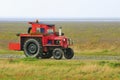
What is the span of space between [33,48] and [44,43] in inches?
42.4

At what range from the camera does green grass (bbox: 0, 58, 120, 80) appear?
2162cm

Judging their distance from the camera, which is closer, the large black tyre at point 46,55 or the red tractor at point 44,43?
the red tractor at point 44,43

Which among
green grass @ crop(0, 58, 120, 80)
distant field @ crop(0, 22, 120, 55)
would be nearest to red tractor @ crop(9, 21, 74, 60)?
green grass @ crop(0, 58, 120, 80)

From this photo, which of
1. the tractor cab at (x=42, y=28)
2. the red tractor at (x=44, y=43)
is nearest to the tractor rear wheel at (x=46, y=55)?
the red tractor at (x=44, y=43)

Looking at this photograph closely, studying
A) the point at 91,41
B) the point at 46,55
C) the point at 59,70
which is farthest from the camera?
the point at 91,41

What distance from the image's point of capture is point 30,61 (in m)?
25.7

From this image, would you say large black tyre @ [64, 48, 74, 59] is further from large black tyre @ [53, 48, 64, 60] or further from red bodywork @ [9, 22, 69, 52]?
large black tyre @ [53, 48, 64, 60]

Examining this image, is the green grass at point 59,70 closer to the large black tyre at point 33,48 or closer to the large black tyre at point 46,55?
the large black tyre at point 33,48

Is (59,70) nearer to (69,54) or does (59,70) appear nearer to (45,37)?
(45,37)

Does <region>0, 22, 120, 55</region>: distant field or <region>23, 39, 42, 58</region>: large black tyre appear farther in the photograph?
<region>0, 22, 120, 55</region>: distant field

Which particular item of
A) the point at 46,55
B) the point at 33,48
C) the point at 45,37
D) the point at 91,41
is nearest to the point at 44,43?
the point at 45,37

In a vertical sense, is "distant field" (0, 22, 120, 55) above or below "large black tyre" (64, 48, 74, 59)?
below

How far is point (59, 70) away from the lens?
22828 mm

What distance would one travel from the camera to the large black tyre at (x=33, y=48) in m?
27.3
